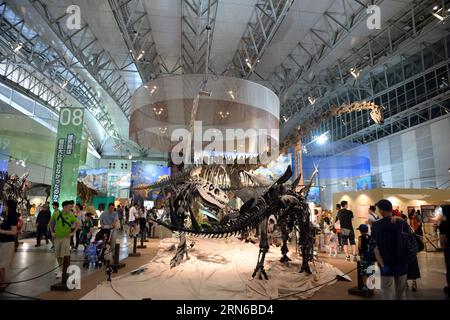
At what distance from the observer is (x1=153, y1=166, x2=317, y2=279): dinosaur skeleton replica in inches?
197

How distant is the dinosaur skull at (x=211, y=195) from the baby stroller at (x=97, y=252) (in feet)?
8.63

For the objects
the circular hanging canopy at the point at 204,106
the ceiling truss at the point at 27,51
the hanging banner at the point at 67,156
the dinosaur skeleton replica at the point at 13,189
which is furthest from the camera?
the ceiling truss at the point at 27,51

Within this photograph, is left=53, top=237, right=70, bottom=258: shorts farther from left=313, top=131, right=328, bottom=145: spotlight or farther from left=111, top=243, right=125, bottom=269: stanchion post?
left=313, top=131, right=328, bottom=145: spotlight

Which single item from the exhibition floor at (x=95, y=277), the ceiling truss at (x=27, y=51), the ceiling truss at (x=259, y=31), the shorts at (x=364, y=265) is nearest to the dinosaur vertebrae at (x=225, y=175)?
the exhibition floor at (x=95, y=277)

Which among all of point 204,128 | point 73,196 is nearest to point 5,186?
point 73,196

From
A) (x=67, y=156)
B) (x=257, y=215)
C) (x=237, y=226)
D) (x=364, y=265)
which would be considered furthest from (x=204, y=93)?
(x=364, y=265)

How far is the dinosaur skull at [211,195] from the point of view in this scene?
677cm

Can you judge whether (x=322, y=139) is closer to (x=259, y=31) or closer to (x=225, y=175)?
(x=259, y=31)

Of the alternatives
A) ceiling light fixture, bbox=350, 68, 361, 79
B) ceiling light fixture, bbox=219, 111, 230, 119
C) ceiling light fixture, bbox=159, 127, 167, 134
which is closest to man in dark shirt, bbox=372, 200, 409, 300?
ceiling light fixture, bbox=219, 111, 230, 119

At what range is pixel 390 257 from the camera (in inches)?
140

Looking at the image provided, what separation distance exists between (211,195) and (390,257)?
13.4 ft

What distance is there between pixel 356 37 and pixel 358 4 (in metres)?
2.54

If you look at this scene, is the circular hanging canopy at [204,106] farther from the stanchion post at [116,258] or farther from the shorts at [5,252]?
the shorts at [5,252]

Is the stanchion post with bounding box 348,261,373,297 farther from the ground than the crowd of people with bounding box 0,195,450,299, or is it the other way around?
the crowd of people with bounding box 0,195,450,299
